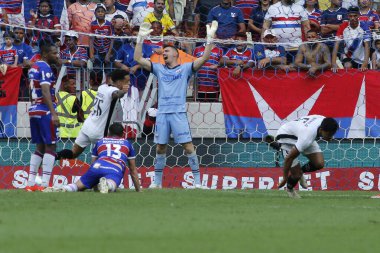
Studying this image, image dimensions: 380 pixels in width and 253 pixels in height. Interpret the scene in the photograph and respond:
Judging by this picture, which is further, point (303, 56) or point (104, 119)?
point (303, 56)

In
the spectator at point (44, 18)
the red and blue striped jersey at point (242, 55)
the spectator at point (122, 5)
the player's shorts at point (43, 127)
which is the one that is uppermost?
the spectator at point (122, 5)

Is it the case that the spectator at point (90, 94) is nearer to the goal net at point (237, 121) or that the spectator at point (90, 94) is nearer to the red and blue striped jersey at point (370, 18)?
the goal net at point (237, 121)

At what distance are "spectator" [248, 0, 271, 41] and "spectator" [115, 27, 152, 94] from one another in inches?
104

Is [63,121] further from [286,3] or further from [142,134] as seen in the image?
[286,3]

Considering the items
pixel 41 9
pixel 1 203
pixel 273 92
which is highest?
pixel 41 9

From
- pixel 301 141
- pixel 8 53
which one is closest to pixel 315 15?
pixel 8 53

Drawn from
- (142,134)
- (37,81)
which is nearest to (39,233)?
(37,81)

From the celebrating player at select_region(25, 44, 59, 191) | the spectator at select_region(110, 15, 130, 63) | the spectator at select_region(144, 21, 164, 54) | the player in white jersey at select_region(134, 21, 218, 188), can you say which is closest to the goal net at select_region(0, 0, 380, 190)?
the spectator at select_region(144, 21, 164, 54)

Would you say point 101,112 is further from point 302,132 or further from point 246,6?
point 246,6

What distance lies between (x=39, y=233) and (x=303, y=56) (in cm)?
1175

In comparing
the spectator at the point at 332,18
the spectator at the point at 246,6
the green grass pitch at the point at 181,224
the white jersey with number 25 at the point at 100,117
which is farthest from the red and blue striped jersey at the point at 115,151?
the spectator at the point at 246,6

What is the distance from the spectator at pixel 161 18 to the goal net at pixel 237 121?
54.9 inches

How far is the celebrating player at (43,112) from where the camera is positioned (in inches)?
569

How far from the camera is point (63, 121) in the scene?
63.3 ft
